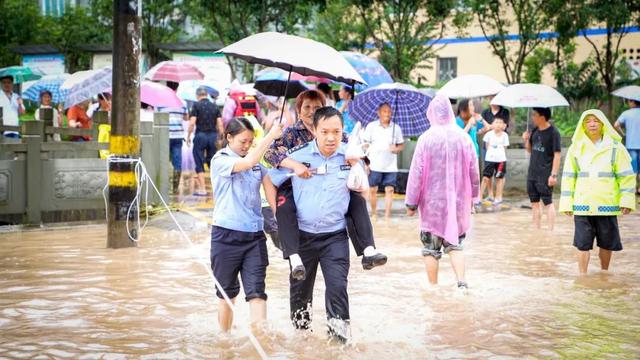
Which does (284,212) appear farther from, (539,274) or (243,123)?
(539,274)

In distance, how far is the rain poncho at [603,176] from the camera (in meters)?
8.54

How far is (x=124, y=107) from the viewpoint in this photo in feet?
32.4

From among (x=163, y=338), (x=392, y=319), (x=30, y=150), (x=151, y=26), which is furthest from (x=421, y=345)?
(x=151, y=26)

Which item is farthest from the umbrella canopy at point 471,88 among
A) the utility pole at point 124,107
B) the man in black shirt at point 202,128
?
the utility pole at point 124,107

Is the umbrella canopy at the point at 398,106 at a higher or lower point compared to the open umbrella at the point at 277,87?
lower

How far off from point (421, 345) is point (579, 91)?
894 inches

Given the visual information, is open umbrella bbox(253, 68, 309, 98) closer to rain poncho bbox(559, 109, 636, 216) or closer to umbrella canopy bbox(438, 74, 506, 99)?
umbrella canopy bbox(438, 74, 506, 99)

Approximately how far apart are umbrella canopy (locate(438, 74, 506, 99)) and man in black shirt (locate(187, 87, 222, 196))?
423 centimetres

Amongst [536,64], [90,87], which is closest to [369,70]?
[90,87]

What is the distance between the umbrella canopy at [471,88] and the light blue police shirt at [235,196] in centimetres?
960

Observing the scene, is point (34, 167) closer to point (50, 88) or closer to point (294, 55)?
point (294, 55)

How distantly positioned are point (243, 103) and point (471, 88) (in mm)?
4420

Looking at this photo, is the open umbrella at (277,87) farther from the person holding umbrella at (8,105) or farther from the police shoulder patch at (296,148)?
the person holding umbrella at (8,105)

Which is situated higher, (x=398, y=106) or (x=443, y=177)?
(x=398, y=106)
